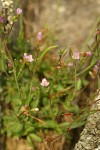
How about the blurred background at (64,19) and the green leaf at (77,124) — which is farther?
the blurred background at (64,19)

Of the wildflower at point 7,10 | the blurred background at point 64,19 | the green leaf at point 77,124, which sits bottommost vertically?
the green leaf at point 77,124

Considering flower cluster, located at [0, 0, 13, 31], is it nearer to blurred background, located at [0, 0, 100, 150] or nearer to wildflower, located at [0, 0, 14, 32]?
wildflower, located at [0, 0, 14, 32]

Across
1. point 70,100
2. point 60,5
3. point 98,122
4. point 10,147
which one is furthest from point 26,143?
point 60,5

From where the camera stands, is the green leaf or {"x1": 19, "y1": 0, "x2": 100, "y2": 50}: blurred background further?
{"x1": 19, "y1": 0, "x2": 100, "y2": 50}: blurred background

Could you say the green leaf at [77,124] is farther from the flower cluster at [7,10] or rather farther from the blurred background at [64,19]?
the blurred background at [64,19]

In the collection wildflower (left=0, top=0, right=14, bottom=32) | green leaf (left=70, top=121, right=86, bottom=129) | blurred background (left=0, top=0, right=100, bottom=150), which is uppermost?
blurred background (left=0, top=0, right=100, bottom=150)

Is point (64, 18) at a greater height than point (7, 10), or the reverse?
point (64, 18)

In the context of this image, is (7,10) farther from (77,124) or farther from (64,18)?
(64,18)

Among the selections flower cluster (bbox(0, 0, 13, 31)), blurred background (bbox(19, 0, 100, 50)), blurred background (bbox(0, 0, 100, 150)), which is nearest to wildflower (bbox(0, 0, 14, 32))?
flower cluster (bbox(0, 0, 13, 31))

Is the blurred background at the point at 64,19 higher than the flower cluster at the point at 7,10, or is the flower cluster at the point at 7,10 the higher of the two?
the blurred background at the point at 64,19

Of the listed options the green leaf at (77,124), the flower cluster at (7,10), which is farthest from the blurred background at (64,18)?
the green leaf at (77,124)

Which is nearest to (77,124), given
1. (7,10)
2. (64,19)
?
(7,10)
